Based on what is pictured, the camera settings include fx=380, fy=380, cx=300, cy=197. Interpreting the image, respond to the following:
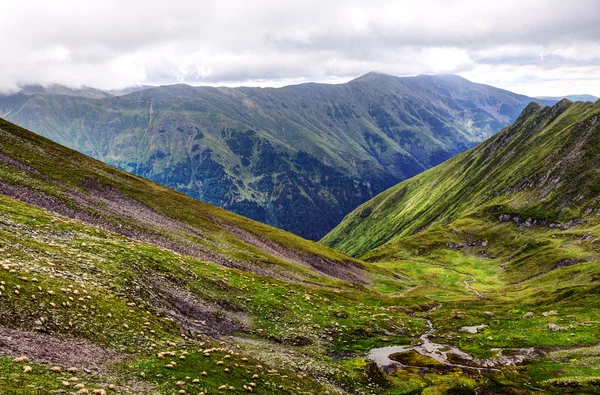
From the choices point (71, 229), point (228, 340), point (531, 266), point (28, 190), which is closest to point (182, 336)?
point (228, 340)

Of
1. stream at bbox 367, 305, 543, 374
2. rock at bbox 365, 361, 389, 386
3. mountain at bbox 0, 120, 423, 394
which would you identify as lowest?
stream at bbox 367, 305, 543, 374

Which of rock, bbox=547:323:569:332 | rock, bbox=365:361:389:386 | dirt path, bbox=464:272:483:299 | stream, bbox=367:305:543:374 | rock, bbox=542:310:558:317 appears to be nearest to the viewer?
rock, bbox=365:361:389:386

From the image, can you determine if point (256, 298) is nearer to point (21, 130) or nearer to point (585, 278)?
point (21, 130)

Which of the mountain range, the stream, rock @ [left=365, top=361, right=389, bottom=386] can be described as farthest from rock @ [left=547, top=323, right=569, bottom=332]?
rock @ [left=365, top=361, right=389, bottom=386]

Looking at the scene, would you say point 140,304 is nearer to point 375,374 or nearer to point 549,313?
point 375,374

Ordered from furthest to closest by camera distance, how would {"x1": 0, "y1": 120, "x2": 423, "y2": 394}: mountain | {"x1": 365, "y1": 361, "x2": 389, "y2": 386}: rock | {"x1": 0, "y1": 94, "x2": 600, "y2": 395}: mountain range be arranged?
1. {"x1": 365, "y1": 361, "x2": 389, "y2": 386}: rock
2. {"x1": 0, "y1": 94, "x2": 600, "y2": 395}: mountain range
3. {"x1": 0, "y1": 120, "x2": 423, "y2": 394}: mountain

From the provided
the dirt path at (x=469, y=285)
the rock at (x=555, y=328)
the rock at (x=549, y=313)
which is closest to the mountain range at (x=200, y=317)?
the rock at (x=555, y=328)

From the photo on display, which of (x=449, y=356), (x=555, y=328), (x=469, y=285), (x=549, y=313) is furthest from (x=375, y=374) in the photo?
(x=469, y=285)

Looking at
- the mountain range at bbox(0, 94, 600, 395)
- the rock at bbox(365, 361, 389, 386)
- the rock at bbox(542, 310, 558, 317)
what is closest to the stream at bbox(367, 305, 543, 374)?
the mountain range at bbox(0, 94, 600, 395)

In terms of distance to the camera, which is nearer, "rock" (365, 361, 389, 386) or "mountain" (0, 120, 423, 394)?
"mountain" (0, 120, 423, 394)

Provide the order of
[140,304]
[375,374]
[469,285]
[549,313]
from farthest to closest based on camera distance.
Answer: [469,285]
[549,313]
[375,374]
[140,304]

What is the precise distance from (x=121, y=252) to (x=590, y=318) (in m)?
83.1

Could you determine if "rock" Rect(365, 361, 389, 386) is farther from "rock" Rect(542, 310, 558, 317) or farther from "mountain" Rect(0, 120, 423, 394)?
"rock" Rect(542, 310, 558, 317)

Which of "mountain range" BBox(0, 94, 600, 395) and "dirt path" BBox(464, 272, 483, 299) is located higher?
"mountain range" BBox(0, 94, 600, 395)
